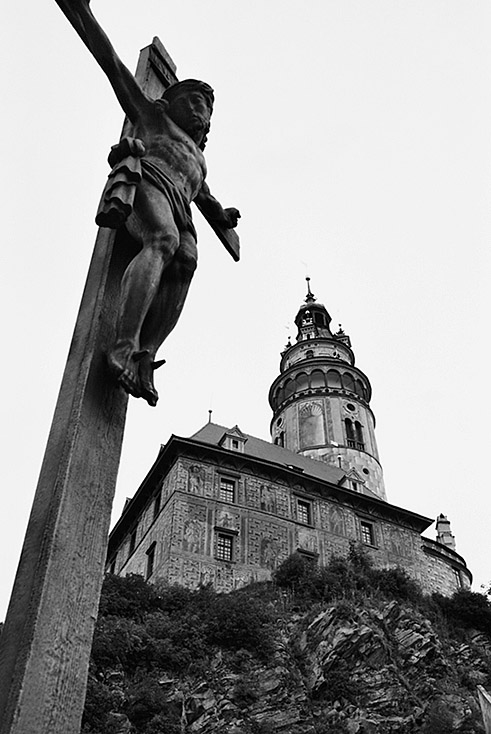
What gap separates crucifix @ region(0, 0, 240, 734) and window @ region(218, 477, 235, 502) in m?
28.8

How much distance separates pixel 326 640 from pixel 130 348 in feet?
70.7

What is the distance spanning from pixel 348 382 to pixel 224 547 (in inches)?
839

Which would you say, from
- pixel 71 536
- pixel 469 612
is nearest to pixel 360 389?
pixel 469 612

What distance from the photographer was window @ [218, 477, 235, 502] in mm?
31698

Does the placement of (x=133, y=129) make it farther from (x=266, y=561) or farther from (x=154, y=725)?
(x=266, y=561)

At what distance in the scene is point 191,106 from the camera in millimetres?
3266

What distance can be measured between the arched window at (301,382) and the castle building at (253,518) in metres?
5.69

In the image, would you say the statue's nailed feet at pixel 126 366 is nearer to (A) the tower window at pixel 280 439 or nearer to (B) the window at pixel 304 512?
(B) the window at pixel 304 512

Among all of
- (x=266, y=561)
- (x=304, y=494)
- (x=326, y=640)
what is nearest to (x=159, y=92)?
(x=326, y=640)

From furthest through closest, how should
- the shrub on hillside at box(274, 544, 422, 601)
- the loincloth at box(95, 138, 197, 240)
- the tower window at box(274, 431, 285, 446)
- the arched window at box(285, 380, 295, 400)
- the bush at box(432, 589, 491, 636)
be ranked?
the arched window at box(285, 380, 295, 400) → the tower window at box(274, 431, 285, 446) → the bush at box(432, 589, 491, 636) → the shrub on hillside at box(274, 544, 422, 601) → the loincloth at box(95, 138, 197, 240)

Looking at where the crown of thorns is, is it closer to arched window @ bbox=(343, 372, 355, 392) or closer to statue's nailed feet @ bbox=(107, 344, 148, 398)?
statue's nailed feet @ bbox=(107, 344, 148, 398)

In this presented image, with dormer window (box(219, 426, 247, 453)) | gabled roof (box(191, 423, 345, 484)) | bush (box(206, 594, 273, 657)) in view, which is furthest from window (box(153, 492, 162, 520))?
bush (box(206, 594, 273, 657))

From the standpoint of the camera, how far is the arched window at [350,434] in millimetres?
45253

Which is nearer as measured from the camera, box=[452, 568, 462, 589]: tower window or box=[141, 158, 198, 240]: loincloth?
box=[141, 158, 198, 240]: loincloth
